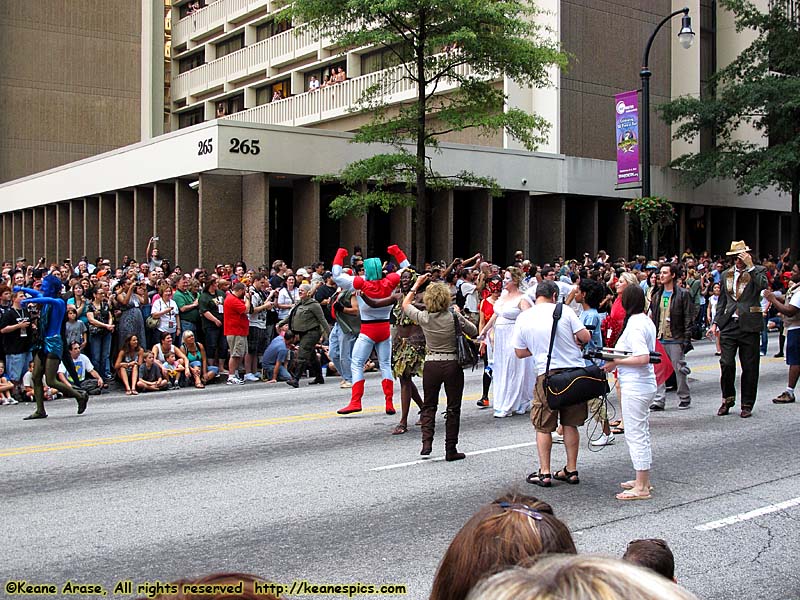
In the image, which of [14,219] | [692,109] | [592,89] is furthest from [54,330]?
[14,219]

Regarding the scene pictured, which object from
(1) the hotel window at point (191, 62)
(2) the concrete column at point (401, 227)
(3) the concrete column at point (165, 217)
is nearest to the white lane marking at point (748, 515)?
(2) the concrete column at point (401, 227)

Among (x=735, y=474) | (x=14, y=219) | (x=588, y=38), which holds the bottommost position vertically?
(x=735, y=474)

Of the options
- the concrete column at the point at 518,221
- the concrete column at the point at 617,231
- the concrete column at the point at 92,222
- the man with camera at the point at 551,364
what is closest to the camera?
the man with camera at the point at 551,364

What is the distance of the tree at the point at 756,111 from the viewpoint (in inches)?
1368

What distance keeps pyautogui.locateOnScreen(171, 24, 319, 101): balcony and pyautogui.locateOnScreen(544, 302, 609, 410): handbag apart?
32.7 meters

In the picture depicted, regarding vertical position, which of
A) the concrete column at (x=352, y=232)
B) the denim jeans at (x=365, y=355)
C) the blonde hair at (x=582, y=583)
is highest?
the concrete column at (x=352, y=232)

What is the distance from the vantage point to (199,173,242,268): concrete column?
2802 centimetres

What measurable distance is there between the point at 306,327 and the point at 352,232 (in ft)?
43.0

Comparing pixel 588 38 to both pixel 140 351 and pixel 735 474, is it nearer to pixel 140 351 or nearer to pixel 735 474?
pixel 140 351

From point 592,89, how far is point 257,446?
26887 millimetres

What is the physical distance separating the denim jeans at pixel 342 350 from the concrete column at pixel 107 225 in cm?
1977

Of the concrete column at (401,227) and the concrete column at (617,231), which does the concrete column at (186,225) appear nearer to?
the concrete column at (401,227)

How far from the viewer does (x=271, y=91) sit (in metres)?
45.1

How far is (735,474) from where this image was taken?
9055 millimetres
